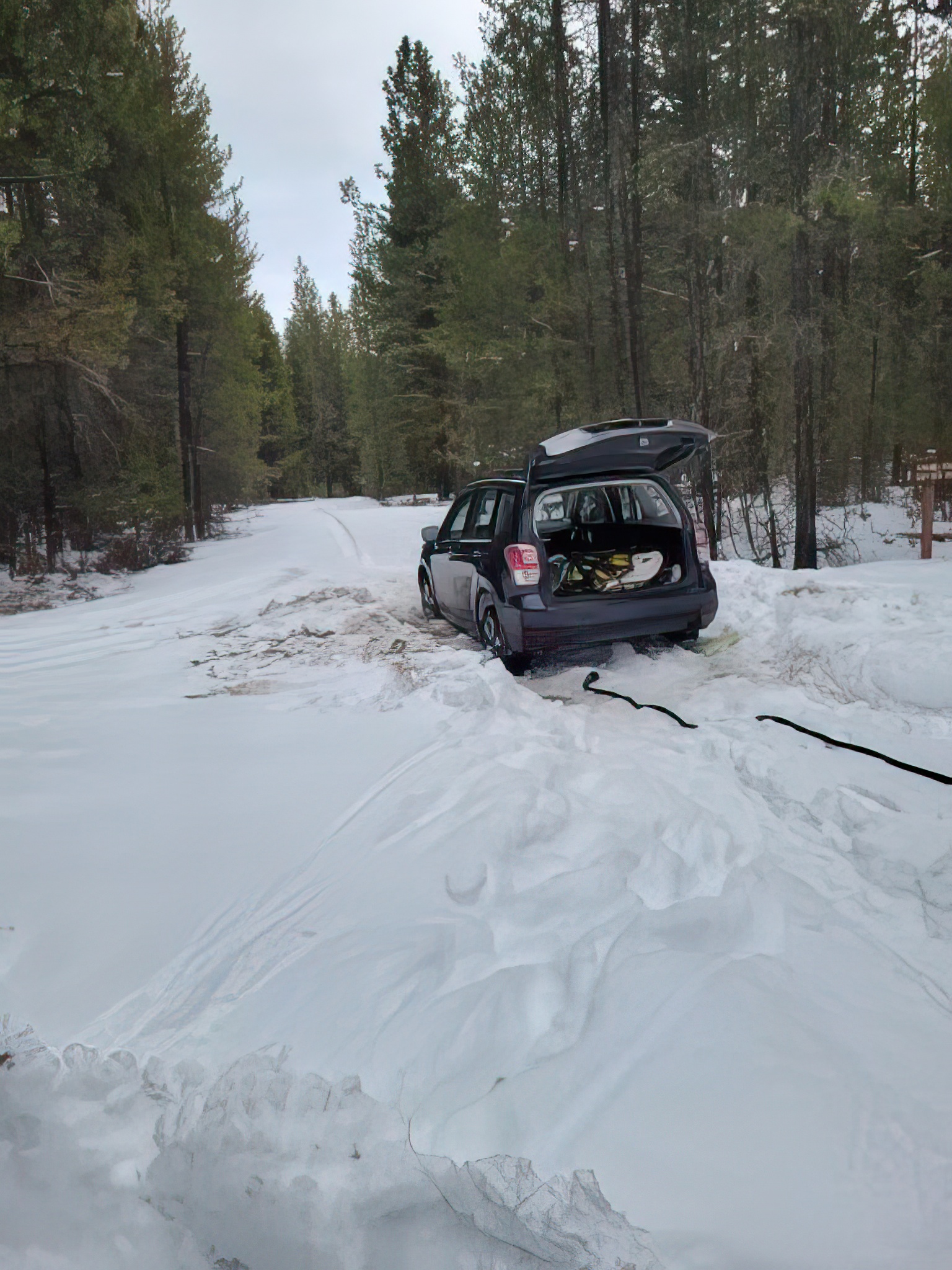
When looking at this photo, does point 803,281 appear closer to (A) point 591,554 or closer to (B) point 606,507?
(B) point 606,507

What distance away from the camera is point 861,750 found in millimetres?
4324

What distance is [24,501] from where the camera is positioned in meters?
15.6

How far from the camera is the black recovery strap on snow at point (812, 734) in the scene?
13.1ft

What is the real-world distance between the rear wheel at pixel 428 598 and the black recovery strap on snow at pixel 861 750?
183 inches

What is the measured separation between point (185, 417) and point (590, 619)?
18983mm

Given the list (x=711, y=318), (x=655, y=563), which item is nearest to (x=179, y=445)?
(x=711, y=318)

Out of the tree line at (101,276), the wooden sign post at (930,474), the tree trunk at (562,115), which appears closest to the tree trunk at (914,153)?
the tree trunk at (562,115)

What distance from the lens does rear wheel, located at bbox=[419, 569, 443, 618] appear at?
29.4ft

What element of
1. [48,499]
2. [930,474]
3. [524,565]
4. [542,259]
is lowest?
[524,565]

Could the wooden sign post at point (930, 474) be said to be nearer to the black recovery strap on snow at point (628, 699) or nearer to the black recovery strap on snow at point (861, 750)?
the black recovery strap on snow at point (628, 699)

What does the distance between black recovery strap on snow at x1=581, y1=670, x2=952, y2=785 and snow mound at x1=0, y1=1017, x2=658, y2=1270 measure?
118 inches

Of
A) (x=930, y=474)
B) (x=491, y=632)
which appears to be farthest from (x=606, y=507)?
(x=930, y=474)

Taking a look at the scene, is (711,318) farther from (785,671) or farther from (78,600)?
(78,600)

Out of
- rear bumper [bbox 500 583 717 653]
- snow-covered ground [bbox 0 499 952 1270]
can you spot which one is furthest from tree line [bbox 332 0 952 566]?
snow-covered ground [bbox 0 499 952 1270]
